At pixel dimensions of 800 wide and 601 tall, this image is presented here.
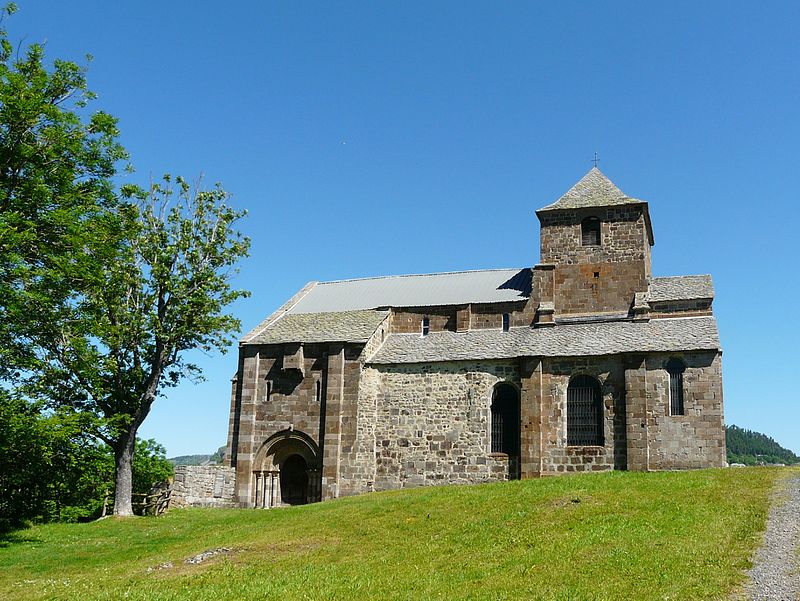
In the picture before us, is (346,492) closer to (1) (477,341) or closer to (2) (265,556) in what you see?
(1) (477,341)

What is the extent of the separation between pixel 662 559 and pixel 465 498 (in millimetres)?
11233

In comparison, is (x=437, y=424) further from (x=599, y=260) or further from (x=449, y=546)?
(x=449, y=546)

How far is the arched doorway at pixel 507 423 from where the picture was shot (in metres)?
35.1

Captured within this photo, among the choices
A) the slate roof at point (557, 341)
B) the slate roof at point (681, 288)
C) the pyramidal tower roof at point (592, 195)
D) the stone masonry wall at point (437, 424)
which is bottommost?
the stone masonry wall at point (437, 424)

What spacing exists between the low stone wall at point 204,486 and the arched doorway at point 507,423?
12.7 m

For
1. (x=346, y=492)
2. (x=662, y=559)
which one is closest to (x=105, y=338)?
(x=346, y=492)

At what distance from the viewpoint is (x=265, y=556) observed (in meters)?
22.0

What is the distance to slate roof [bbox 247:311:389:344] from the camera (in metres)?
38.8

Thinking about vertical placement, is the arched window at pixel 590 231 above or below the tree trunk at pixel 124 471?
A: above

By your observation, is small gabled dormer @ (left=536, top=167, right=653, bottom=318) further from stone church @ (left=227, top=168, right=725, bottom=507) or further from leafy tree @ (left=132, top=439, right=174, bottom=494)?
leafy tree @ (left=132, top=439, right=174, bottom=494)

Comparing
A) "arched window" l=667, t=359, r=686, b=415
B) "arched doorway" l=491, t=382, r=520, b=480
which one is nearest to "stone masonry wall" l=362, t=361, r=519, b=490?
"arched doorway" l=491, t=382, r=520, b=480

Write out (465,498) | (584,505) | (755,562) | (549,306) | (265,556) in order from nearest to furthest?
(755,562), (265,556), (584,505), (465,498), (549,306)

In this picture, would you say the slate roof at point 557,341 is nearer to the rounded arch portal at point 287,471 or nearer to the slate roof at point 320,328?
the slate roof at point 320,328

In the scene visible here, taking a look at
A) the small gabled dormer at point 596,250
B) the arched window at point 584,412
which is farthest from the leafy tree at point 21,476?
the small gabled dormer at point 596,250
